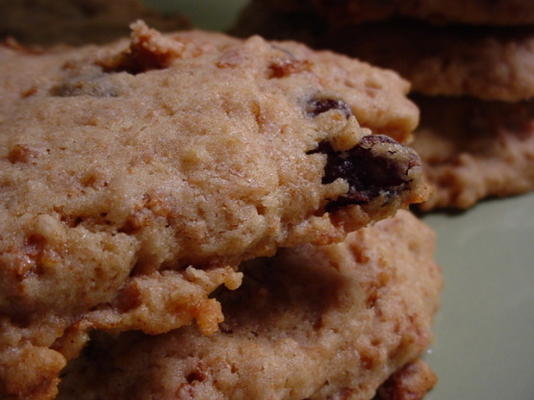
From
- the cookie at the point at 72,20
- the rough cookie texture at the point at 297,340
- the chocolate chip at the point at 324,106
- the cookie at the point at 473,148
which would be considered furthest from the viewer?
the cookie at the point at 72,20

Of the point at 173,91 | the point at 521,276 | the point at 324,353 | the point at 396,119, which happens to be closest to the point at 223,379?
the point at 324,353

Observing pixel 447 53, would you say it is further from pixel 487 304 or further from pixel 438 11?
pixel 487 304

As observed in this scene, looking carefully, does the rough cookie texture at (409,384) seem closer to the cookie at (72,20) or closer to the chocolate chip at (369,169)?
the chocolate chip at (369,169)

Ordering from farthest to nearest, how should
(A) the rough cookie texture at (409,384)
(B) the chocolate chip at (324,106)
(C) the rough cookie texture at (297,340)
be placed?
(A) the rough cookie texture at (409,384) < (B) the chocolate chip at (324,106) < (C) the rough cookie texture at (297,340)

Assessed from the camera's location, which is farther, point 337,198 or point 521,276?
point 521,276

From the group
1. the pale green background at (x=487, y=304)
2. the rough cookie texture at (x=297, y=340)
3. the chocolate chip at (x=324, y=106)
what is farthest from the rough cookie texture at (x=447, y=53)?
the chocolate chip at (x=324, y=106)

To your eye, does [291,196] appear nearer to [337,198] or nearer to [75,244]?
[337,198]

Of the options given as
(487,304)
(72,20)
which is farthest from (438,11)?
(72,20)

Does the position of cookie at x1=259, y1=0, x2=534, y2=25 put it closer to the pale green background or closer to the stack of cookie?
the stack of cookie
